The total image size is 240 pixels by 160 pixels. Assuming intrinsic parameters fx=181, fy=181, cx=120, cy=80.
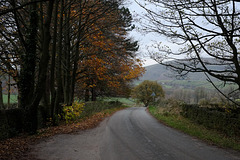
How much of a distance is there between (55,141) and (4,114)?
2698mm

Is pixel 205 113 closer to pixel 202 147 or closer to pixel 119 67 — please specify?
pixel 202 147

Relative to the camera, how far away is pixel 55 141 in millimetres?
7812

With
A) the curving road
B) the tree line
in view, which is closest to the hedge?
the curving road

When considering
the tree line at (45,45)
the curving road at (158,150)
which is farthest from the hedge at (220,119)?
the tree line at (45,45)

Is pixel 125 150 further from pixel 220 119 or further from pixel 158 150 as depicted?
pixel 220 119

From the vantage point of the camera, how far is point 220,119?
34.8 ft

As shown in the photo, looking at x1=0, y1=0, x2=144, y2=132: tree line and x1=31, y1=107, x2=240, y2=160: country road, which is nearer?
x1=31, y1=107, x2=240, y2=160: country road

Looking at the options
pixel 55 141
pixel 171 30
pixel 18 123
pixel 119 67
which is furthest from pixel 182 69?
pixel 119 67

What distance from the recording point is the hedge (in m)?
9.51

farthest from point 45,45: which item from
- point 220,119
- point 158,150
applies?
point 220,119

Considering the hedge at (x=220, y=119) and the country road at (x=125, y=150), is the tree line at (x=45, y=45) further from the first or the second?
the hedge at (x=220, y=119)

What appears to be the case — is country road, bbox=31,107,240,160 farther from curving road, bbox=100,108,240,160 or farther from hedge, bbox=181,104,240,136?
hedge, bbox=181,104,240,136

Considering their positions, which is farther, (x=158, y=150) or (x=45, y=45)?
(x=45, y=45)

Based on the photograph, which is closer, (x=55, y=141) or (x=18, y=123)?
(x=55, y=141)
